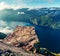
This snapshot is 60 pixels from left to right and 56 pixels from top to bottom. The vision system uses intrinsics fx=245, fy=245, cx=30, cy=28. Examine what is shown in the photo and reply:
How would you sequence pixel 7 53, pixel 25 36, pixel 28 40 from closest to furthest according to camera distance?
pixel 7 53
pixel 28 40
pixel 25 36

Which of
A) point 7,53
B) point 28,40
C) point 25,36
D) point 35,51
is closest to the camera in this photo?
point 7,53

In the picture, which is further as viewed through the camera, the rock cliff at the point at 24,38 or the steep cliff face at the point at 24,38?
the steep cliff face at the point at 24,38

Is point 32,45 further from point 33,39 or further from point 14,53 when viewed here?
point 14,53

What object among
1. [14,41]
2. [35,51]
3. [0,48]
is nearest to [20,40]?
[14,41]

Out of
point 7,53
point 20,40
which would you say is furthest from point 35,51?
point 7,53

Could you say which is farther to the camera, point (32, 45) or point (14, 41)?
point (14, 41)

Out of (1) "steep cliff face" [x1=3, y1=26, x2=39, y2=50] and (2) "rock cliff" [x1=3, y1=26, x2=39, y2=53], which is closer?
(2) "rock cliff" [x1=3, y1=26, x2=39, y2=53]

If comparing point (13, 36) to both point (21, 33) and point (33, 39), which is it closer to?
point (21, 33)
